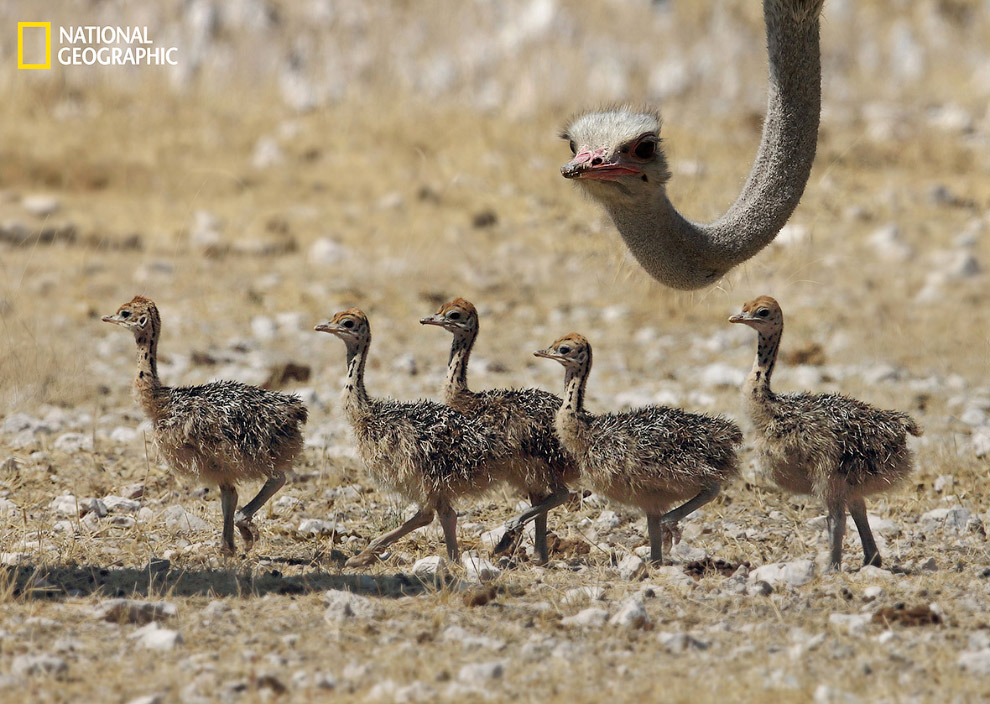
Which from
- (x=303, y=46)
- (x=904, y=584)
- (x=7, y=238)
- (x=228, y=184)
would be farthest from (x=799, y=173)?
(x=303, y=46)

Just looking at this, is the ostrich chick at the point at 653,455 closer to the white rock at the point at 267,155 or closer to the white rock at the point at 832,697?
the white rock at the point at 832,697

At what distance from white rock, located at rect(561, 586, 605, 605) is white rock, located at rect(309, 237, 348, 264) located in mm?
7695

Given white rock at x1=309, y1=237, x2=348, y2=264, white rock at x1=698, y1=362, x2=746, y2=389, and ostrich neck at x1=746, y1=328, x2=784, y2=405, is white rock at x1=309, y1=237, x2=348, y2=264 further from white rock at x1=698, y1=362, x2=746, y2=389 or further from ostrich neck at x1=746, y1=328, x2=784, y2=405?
ostrich neck at x1=746, y1=328, x2=784, y2=405

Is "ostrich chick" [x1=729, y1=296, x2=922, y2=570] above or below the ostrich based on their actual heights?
below

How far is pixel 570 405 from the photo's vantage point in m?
5.58

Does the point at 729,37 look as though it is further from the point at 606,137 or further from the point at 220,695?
the point at 220,695

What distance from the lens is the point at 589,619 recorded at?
445 cm

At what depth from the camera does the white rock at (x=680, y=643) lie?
4.24 metres

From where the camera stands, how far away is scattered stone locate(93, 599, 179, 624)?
4438 millimetres

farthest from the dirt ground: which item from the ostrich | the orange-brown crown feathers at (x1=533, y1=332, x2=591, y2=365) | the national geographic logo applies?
the orange-brown crown feathers at (x1=533, y1=332, x2=591, y2=365)

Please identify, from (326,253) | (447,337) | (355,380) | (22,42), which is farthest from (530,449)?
(22,42)

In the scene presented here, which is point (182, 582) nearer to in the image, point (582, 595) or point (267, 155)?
point (582, 595)

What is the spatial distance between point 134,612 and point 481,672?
4.13ft

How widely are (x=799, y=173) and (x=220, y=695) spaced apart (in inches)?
131
